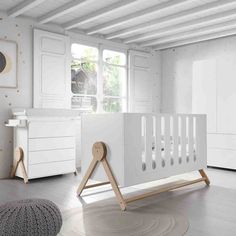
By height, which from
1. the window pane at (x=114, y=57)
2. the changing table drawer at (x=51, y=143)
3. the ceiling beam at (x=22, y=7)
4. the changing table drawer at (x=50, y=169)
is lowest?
the changing table drawer at (x=50, y=169)

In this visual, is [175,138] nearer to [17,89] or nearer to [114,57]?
[17,89]

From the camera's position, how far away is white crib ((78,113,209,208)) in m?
2.66

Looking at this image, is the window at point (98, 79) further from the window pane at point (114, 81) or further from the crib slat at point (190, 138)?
the crib slat at point (190, 138)

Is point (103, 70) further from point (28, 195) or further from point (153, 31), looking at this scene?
point (28, 195)

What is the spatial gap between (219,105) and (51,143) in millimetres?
2509

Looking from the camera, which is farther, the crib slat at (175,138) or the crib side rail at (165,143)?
the crib slat at (175,138)

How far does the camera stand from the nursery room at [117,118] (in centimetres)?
237

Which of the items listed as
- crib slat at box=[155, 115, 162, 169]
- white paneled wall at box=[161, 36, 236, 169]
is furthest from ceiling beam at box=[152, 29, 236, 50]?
crib slat at box=[155, 115, 162, 169]

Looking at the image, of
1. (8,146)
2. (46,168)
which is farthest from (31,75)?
(46,168)

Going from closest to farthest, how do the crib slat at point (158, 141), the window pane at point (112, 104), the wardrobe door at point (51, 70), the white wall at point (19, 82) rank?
the crib slat at point (158, 141) → the white wall at point (19, 82) → the wardrobe door at point (51, 70) → the window pane at point (112, 104)

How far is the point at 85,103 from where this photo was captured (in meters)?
4.88

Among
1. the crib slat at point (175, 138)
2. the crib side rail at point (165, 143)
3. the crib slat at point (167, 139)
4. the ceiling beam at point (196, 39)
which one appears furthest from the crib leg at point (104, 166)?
the ceiling beam at point (196, 39)

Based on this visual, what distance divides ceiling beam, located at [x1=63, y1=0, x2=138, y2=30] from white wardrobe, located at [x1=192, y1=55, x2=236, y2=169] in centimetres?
180

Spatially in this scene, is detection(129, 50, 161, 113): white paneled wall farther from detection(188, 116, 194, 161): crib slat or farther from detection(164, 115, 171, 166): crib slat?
detection(164, 115, 171, 166): crib slat
